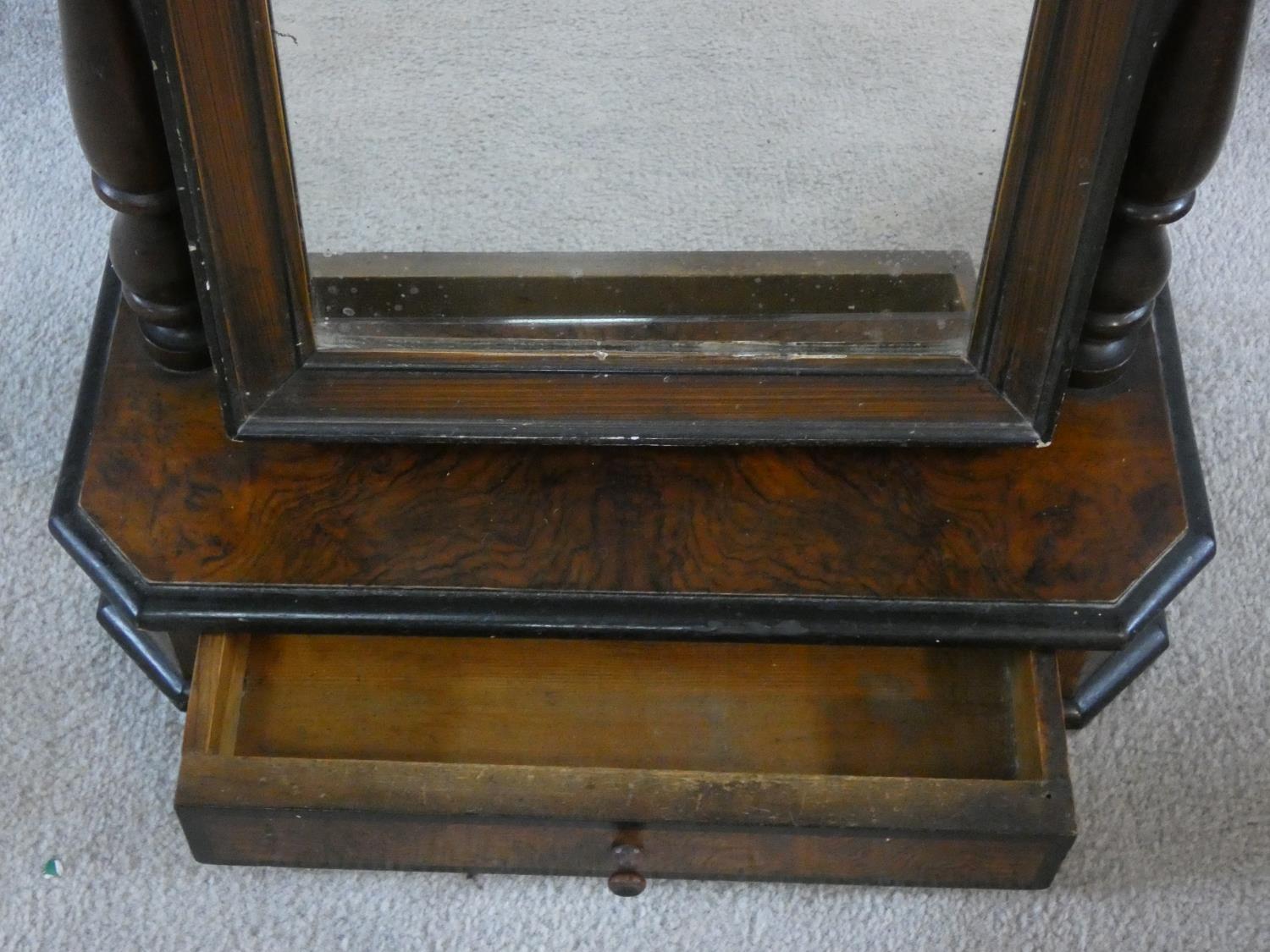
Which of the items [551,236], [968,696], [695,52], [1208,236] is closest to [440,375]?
[551,236]

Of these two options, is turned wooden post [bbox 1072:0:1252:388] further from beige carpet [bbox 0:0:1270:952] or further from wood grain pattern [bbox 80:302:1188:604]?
beige carpet [bbox 0:0:1270:952]

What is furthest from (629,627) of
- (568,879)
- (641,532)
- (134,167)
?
(134,167)

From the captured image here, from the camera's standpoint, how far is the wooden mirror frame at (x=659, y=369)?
30.0 inches

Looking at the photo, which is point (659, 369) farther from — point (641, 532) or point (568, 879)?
point (568, 879)

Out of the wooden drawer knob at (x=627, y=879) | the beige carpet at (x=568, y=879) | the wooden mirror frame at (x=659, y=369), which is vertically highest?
the wooden mirror frame at (x=659, y=369)

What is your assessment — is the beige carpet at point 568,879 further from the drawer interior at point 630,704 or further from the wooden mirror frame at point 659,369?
the wooden mirror frame at point 659,369

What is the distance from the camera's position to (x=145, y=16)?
740 mm

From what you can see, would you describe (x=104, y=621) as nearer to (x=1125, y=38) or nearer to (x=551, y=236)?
(x=551, y=236)

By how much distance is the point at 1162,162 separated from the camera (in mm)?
817

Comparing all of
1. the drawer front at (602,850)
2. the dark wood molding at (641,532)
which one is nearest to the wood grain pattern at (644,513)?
the dark wood molding at (641,532)

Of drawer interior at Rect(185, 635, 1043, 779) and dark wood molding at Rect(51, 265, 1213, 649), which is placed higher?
dark wood molding at Rect(51, 265, 1213, 649)

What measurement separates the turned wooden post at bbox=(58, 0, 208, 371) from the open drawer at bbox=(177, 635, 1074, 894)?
0.17 meters

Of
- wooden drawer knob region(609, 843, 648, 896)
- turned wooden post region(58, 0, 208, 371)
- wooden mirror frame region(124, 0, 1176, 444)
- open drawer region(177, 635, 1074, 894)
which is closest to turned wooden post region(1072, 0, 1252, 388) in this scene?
wooden mirror frame region(124, 0, 1176, 444)

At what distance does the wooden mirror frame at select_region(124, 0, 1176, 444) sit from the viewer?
76 centimetres
